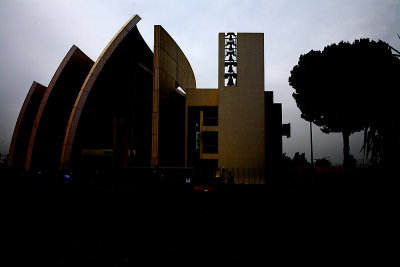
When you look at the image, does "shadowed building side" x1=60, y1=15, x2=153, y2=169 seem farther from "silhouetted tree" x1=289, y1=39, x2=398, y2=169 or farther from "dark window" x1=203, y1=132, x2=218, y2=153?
"silhouetted tree" x1=289, y1=39, x2=398, y2=169

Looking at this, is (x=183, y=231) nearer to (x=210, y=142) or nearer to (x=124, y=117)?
(x=124, y=117)

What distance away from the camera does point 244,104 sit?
87.8 feet

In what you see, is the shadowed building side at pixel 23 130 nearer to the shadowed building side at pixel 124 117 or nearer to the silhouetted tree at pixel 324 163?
the shadowed building side at pixel 124 117

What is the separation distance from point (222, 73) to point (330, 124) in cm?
1464

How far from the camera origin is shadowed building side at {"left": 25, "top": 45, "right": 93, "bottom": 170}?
19.1 metres

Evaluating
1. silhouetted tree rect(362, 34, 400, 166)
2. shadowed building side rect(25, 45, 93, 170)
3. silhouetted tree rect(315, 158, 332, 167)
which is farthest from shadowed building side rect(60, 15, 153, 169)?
silhouetted tree rect(315, 158, 332, 167)

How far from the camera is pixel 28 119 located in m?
24.0

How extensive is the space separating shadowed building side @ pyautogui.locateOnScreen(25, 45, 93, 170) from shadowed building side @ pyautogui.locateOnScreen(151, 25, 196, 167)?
7423 mm

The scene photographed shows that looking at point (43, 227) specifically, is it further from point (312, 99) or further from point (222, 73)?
point (312, 99)

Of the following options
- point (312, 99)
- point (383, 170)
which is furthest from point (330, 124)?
point (383, 170)

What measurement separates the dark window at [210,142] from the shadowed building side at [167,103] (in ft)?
10.3

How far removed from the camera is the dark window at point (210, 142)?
29.0 m

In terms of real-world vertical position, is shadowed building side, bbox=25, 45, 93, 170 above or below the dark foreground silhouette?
above

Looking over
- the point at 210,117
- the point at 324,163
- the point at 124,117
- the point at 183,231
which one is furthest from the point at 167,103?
the point at 324,163
